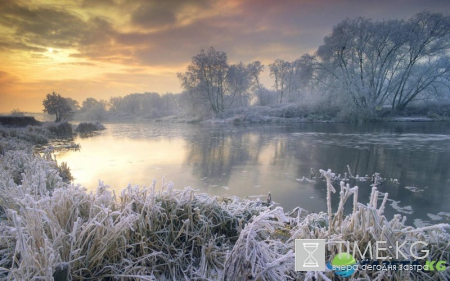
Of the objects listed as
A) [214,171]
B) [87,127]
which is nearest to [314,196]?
[214,171]

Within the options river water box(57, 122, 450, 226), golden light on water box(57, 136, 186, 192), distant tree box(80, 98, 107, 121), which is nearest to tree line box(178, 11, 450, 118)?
river water box(57, 122, 450, 226)

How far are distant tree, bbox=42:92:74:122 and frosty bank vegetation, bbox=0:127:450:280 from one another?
100 ft

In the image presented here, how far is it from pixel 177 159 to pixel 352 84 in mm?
25443

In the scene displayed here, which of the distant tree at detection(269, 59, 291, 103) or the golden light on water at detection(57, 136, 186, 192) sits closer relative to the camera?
the golden light on water at detection(57, 136, 186, 192)

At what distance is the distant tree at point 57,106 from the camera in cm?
2751

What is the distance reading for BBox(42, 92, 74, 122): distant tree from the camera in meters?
27.5

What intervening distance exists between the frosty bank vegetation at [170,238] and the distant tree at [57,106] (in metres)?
30.6

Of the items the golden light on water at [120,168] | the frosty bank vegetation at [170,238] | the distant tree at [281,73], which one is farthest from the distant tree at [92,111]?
the frosty bank vegetation at [170,238]

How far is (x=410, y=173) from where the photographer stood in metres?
6.41

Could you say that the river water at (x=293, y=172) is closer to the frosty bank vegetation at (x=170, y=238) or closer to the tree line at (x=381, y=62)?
the frosty bank vegetation at (x=170, y=238)

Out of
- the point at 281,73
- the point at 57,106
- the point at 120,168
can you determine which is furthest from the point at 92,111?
the point at 120,168

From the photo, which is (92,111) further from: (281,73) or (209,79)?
(281,73)

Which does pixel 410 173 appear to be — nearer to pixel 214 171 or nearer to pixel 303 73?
pixel 214 171

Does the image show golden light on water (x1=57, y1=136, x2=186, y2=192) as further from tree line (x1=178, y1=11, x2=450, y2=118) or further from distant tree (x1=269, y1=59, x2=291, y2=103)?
distant tree (x1=269, y1=59, x2=291, y2=103)
